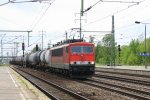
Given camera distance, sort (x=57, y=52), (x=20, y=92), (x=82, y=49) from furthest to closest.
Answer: (x=57, y=52)
(x=82, y=49)
(x=20, y=92)

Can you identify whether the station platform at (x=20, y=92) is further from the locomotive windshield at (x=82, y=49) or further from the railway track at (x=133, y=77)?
the locomotive windshield at (x=82, y=49)

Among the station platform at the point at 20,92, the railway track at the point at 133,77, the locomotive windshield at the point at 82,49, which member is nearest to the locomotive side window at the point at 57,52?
the locomotive windshield at the point at 82,49

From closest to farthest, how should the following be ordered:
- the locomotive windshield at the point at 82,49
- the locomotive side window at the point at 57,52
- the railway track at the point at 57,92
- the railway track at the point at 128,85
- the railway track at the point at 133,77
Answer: the railway track at the point at 57,92, the railway track at the point at 128,85, the railway track at the point at 133,77, the locomotive windshield at the point at 82,49, the locomotive side window at the point at 57,52

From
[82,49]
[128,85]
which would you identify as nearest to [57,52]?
[82,49]

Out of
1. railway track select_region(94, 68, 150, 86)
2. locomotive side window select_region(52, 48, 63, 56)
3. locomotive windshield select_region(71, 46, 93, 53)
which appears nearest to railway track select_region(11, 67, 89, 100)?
railway track select_region(94, 68, 150, 86)

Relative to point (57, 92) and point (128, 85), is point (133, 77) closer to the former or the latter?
point (128, 85)

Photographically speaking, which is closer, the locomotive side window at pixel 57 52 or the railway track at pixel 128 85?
the railway track at pixel 128 85

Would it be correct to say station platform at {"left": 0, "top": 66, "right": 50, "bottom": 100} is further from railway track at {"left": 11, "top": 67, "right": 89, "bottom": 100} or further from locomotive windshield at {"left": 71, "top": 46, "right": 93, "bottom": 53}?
locomotive windshield at {"left": 71, "top": 46, "right": 93, "bottom": 53}

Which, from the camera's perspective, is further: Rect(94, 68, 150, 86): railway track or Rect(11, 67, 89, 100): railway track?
Rect(94, 68, 150, 86): railway track

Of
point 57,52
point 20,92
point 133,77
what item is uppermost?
point 57,52

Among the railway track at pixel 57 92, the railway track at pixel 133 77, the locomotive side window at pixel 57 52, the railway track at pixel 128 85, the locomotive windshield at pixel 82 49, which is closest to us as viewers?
the railway track at pixel 57 92

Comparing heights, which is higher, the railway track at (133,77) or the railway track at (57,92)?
the railway track at (133,77)

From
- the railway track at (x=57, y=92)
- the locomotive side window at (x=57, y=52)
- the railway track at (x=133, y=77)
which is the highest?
the locomotive side window at (x=57, y=52)

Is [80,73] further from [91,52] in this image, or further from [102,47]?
[102,47]
